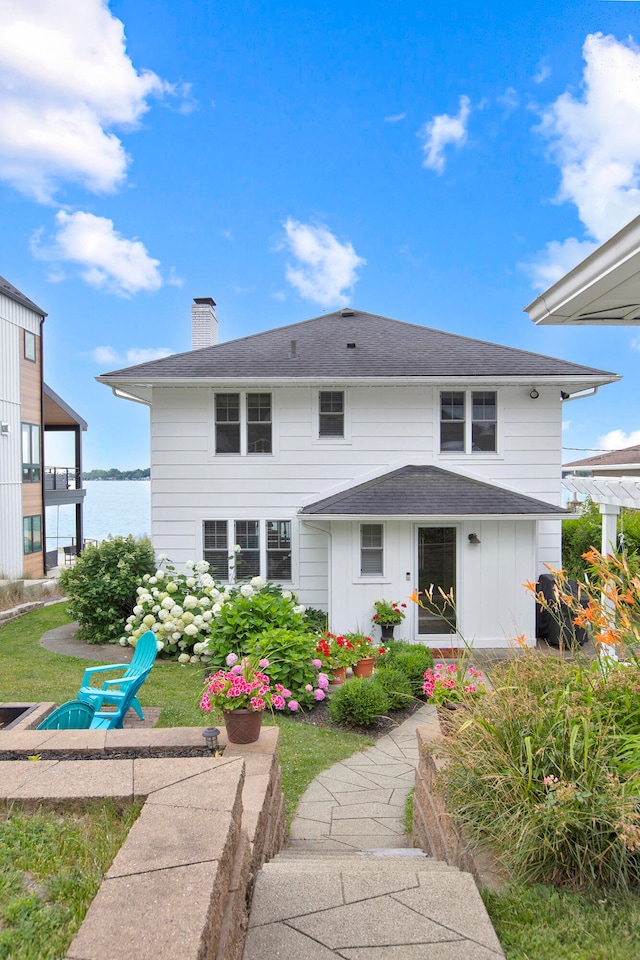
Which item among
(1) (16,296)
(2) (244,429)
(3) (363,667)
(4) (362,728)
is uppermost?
(1) (16,296)

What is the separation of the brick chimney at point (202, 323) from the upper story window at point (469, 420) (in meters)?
6.04

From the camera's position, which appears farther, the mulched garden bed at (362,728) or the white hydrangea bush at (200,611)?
the white hydrangea bush at (200,611)

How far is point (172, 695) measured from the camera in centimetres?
813

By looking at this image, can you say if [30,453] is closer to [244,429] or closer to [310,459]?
[244,429]

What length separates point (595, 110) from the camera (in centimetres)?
919

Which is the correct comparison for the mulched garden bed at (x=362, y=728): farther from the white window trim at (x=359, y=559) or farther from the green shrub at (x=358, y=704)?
the white window trim at (x=359, y=559)

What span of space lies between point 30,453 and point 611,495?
20454mm

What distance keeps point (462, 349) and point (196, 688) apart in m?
9.01

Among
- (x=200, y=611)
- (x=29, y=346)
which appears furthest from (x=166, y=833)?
(x=29, y=346)

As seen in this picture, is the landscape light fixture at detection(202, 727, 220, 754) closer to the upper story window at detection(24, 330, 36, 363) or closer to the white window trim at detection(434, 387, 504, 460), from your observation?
the white window trim at detection(434, 387, 504, 460)

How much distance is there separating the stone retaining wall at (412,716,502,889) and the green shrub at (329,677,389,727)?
2.48 metres

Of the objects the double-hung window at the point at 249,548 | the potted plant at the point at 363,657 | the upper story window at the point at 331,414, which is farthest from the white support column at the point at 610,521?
the double-hung window at the point at 249,548

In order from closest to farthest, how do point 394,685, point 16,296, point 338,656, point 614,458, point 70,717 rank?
point 70,717, point 394,685, point 338,656, point 614,458, point 16,296

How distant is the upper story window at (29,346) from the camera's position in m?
21.7
